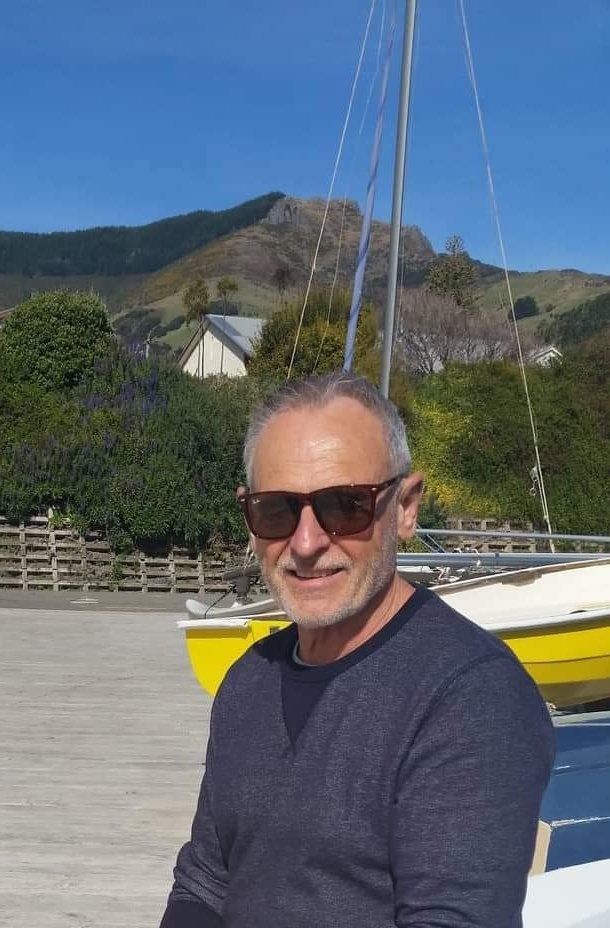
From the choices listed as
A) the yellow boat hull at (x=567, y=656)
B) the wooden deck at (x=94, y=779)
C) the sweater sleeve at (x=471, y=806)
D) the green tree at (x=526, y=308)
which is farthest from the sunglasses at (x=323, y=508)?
the green tree at (x=526, y=308)

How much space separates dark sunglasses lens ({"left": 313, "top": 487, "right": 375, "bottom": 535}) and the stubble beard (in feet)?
0.22

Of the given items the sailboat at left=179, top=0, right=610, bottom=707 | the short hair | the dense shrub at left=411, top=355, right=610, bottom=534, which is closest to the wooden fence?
the dense shrub at left=411, top=355, right=610, bottom=534

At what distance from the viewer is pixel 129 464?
20688mm

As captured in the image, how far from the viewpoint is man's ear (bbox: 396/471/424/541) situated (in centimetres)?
235

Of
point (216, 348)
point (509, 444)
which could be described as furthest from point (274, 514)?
point (216, 348)

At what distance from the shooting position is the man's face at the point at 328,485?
7.37ft

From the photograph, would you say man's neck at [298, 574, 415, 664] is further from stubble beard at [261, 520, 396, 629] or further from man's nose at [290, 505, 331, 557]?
man's nose at [290, 505, 331, 557]

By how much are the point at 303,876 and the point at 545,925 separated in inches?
19.1

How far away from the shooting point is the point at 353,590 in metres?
2.22

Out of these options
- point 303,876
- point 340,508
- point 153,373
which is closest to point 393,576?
point 340,508

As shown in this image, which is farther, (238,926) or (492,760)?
(238,926)

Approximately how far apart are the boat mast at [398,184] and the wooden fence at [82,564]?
852 centimetres

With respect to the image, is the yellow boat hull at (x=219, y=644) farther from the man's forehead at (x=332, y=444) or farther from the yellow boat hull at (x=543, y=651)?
the man's forehead at (x=332, y=444)

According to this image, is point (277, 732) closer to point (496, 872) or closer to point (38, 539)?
point (496, 872)
